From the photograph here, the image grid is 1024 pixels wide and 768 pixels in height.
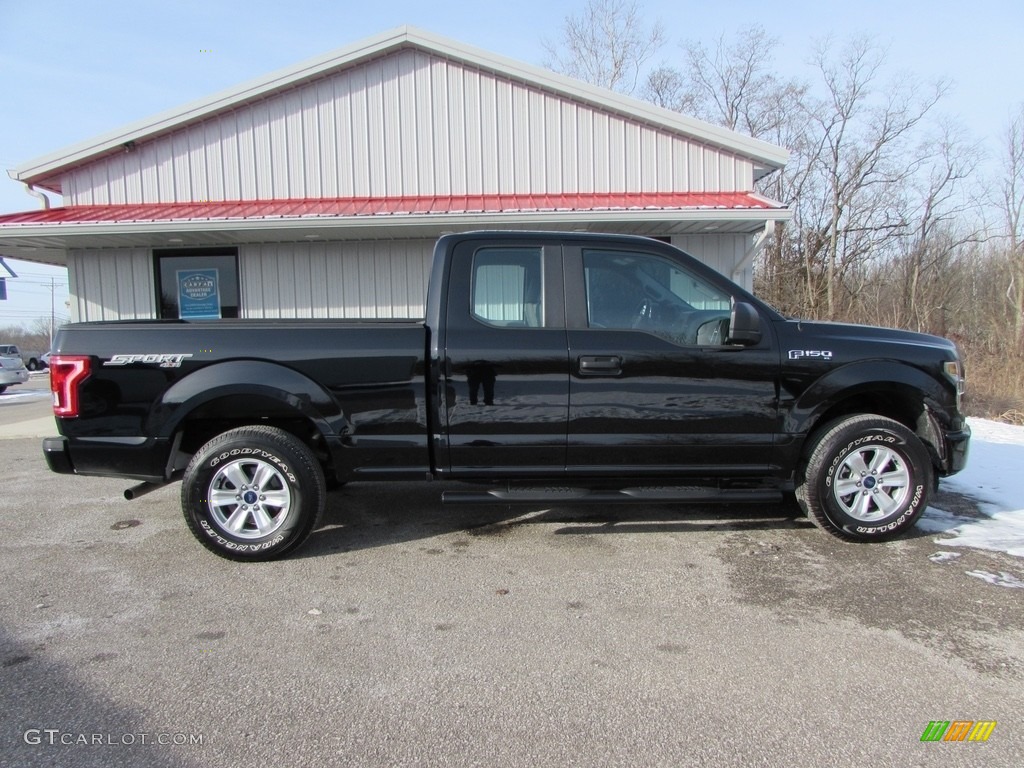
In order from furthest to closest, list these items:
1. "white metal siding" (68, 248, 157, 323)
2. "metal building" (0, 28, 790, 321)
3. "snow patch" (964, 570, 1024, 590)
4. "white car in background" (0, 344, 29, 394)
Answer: "white car in background" (0, 344, 29, 394) < "white metal siding" (68, 248, 157, 323) < "metal building" (0, 28, 790, 321) < "snow patch" (964, 570, 1024, 590)

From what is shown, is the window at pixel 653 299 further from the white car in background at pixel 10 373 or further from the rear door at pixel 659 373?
the white car in background at pixel 10 373

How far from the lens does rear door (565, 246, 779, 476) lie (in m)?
3.75

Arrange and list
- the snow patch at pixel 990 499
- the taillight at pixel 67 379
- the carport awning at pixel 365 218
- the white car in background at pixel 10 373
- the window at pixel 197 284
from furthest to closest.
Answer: the white car in background at pixel 10 373, the window at pixel 197 284, the carport awning at pixel 365 218, the snow patch at pixel 990 499, the taillight at pixel 67 379

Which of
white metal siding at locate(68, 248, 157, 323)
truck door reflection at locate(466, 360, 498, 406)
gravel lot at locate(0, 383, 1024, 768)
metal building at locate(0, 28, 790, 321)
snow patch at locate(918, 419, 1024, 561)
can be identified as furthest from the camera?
white metal siding at locate(68, 248, 157, 323)

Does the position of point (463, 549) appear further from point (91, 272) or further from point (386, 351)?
point (91, 272)

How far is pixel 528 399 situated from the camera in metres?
3.74

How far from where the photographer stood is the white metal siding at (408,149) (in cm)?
888

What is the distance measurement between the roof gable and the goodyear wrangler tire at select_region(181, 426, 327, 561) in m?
7.03

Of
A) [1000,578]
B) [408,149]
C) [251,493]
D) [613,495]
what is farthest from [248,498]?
[408,149]

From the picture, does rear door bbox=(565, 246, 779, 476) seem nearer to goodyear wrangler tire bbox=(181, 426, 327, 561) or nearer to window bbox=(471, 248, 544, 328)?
window bbox=(471, 248, 544, 328)

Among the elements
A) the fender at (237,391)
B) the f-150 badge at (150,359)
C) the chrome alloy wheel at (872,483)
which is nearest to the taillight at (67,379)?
the f-150 badge at (150,359)

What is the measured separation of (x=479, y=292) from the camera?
3.87 m

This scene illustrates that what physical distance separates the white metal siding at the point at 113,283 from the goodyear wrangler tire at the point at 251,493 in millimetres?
6601

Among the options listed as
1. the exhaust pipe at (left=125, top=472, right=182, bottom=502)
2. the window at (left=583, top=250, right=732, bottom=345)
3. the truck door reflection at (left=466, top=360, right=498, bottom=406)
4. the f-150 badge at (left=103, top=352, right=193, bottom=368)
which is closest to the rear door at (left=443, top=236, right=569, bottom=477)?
the truck door reflection at (left=466, top=360, right=498, bottom=406)
